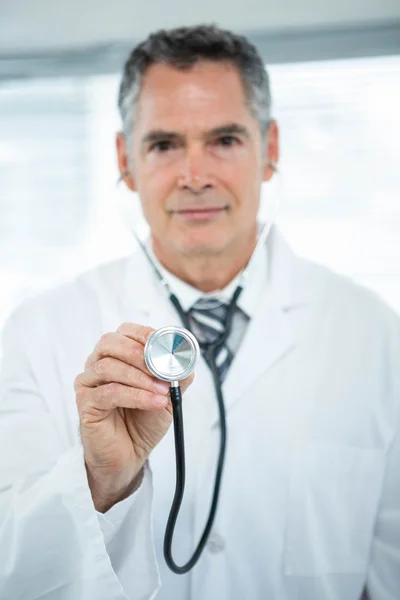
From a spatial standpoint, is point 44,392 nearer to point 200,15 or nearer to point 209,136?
point 209,136

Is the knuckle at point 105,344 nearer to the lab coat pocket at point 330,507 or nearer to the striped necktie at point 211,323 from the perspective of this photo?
the striped necktie at point 211,323

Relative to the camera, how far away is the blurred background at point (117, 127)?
1.14 metres

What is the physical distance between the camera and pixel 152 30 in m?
1.15

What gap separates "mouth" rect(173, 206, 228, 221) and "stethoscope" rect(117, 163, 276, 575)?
0.36ft

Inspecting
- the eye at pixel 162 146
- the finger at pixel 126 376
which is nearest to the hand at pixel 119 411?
the finger at pixel 126 376

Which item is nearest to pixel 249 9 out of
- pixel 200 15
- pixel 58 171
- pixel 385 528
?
pixel 200 15

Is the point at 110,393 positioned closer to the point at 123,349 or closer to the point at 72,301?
the point at 123,349

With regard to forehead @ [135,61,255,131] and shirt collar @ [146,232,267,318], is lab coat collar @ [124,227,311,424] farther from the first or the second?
forehead @ [135,61,255,131]

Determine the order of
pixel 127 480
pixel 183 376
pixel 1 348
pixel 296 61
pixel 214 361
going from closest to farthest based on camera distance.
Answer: pixel 183 376 → pixel 127 480 → pixel 214 361 → pixel 1 348 → pixel 296 61

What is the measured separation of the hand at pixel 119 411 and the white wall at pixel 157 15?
0.71m

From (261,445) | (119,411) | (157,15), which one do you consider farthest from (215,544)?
(157,15)

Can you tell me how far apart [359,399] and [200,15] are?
2.38 feet

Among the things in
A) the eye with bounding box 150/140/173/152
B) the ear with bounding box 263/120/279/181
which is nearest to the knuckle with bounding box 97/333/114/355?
the eye with bounding box 150/140/173/152

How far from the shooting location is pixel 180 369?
0.62 meters
